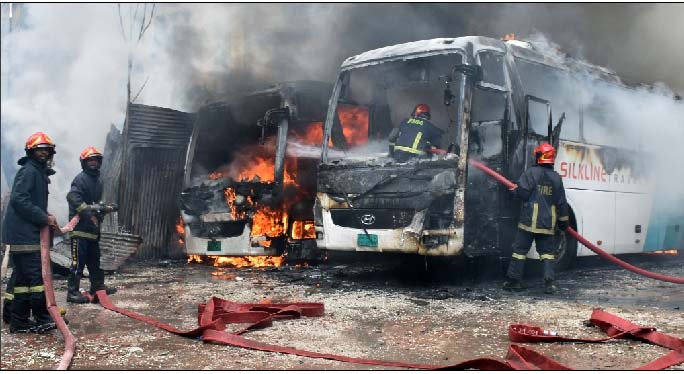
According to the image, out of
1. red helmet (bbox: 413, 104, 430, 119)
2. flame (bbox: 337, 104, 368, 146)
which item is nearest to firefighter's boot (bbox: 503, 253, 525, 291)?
red helmet (bbox: 413, 104, 430, 119)

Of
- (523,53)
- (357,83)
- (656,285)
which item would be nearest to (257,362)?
(357,83)

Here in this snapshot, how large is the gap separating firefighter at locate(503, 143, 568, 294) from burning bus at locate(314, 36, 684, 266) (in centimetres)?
22

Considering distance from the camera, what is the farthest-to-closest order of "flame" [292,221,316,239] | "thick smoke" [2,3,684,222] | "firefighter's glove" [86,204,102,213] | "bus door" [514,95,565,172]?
"thick smoke" [2,3,684,222], "flame" [292,221,316,239], "bus door" [514,95,565,172], "firefighter's glove" [86,204,102,213]

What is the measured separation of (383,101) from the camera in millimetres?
7984

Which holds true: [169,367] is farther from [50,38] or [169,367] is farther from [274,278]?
[50,38]

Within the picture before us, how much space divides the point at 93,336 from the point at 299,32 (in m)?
9.32

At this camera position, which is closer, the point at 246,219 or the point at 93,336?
the point at 93,336

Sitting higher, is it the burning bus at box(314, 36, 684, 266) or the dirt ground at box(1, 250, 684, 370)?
the burning bus at box(314, 36, 684, 266)

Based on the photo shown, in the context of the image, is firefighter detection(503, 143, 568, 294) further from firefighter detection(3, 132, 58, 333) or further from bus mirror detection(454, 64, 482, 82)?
firefighter detection(3, 132, 58, 333)

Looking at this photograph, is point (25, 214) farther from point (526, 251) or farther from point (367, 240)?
point (526, 251)

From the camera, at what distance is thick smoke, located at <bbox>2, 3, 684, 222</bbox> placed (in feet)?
41.2

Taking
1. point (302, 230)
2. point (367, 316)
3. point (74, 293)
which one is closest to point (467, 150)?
point (367, 316)

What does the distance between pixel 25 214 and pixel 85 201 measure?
4.54ft

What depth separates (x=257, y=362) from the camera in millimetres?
3873
